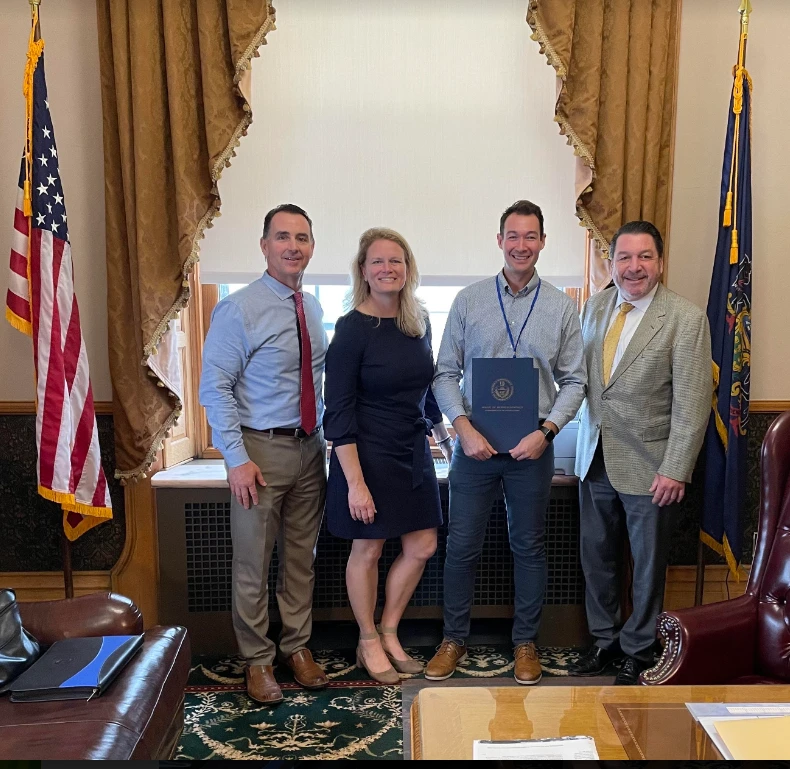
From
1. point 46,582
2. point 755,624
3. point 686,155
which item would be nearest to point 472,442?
point 755,624

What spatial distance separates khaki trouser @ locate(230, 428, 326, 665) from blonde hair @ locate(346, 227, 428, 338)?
0.51 metres

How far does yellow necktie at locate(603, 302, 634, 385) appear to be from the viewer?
2.48 m

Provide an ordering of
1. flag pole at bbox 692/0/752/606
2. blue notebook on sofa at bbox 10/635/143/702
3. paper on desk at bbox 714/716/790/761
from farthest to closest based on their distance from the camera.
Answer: flag pole at bbox 692/0/752/606 → blue notebook on sofa at bbox 10/635/143/702 → paper on desk at bbox 714/716/790/761

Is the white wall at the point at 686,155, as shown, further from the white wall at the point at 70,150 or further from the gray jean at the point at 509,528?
the gray jean at the point at 509,528

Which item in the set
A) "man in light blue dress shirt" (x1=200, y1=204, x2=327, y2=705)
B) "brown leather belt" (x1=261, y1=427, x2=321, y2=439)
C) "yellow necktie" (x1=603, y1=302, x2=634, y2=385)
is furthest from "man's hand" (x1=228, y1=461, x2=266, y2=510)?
"yellow necktie" (x1=603, y1=302, x2=634, y2=385)

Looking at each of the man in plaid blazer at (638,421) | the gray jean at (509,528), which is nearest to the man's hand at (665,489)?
the man in plaid blazer at (638,421)

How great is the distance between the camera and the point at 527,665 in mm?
2535

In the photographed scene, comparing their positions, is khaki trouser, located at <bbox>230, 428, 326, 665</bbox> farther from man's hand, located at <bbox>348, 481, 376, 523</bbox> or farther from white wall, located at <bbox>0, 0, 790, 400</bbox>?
white wall, located at <bbox>0, 0, 790, 400</bbox>

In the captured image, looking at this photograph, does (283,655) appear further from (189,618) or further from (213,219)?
(213,219)

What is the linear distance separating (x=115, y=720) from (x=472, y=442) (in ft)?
4.37

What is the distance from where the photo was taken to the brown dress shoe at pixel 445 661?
2.53 m

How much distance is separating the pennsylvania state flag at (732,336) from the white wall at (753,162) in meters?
0.22

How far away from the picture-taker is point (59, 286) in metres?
2.50

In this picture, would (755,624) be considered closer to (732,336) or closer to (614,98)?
(732,336)
